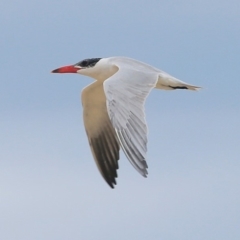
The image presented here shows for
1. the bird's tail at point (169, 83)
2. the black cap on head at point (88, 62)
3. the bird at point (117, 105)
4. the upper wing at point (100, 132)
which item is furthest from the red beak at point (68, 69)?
the bird's tail at point (169, 83)

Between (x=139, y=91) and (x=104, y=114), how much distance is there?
395 cm

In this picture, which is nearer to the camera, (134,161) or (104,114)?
(134,161)

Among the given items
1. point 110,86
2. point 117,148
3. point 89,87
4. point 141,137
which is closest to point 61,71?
point 89,87

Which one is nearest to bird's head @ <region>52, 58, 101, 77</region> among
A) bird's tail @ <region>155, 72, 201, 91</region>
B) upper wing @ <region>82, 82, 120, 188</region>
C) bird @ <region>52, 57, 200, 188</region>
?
bird @ <region>52, 57, 200, 188</region>

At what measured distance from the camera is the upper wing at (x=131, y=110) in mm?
14500

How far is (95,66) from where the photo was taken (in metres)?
19.3

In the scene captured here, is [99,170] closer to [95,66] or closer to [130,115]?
[95,66]

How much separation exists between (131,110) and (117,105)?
247 millimetres

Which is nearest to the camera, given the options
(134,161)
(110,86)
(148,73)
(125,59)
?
(134,161)

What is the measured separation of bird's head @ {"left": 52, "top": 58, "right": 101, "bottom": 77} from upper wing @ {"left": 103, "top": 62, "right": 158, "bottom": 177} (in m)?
2.21

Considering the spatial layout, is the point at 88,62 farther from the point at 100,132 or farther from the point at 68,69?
the point at 100,132

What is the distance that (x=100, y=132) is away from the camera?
19.9 meters

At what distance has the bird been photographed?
48.3 feet

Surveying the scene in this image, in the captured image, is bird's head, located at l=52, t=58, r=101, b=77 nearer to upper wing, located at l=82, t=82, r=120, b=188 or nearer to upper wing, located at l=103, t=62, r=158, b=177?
upper wing, located at l=82, t=82, r=120, b=188
